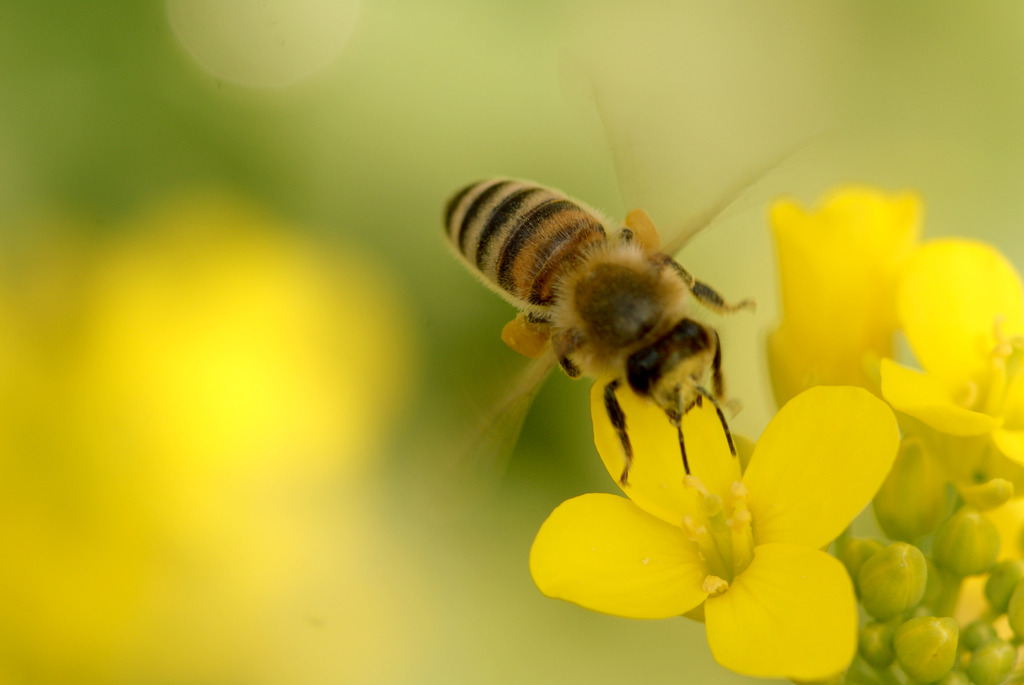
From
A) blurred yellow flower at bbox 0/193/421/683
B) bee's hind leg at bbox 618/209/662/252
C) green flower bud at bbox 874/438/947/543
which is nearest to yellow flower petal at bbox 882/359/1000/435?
green flower bud at bbox 874/438/947/543

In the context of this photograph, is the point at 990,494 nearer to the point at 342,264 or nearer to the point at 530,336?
the point at 530,336

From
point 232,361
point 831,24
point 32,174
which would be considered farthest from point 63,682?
point 831,24

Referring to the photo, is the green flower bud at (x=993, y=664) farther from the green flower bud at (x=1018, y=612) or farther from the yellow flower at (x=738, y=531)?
the yellow flower at (x=738, y=531)

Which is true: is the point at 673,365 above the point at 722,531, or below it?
above

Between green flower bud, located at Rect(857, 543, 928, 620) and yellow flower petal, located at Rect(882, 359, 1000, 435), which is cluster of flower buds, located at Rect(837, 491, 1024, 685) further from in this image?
yellow flower petal, located at Rect(882, 359, 1000, 435)

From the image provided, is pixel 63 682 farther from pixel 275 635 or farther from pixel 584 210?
pixel 584 210

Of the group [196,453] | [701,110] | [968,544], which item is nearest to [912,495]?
[968,544]

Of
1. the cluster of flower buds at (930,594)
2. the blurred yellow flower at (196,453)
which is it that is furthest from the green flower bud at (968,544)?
the blurred yellow flower at (196,453)
